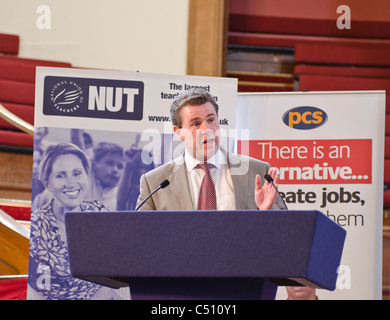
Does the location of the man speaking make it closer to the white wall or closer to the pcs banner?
the pcs banner

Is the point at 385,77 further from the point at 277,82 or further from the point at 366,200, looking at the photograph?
the point at 366,200

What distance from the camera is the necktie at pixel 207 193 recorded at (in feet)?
4.68

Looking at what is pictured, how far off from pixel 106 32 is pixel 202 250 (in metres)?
2.35

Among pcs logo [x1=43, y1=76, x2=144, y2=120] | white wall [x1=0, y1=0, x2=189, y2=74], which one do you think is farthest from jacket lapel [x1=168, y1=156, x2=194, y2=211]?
white wall [x1=0, y1=0, x2=189, y2=74]

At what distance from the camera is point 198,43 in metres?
2.99

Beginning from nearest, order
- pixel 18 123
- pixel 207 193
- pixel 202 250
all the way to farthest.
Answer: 1. pixel 202 250
2. pixel 207 193
3. pixel 18 123

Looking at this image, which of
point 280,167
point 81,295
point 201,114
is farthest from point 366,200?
point 81,295

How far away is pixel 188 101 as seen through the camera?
1.47m

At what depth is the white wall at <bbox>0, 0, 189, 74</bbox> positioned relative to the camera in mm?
3055

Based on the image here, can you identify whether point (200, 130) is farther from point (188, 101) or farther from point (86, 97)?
point (86, 97)

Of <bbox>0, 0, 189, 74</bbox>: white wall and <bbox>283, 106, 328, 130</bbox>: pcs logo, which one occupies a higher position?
<bbox>0, 0, 189, 74</bbox>: white wall

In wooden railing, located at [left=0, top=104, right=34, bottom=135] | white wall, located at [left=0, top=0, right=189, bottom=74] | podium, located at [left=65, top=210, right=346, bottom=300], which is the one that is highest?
white wall, located at [left=0, top=0, right=189, bottom=74]

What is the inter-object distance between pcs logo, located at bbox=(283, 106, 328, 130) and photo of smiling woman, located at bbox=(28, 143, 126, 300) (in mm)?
528

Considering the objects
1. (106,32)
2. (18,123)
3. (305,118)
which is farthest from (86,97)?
(106,32)
